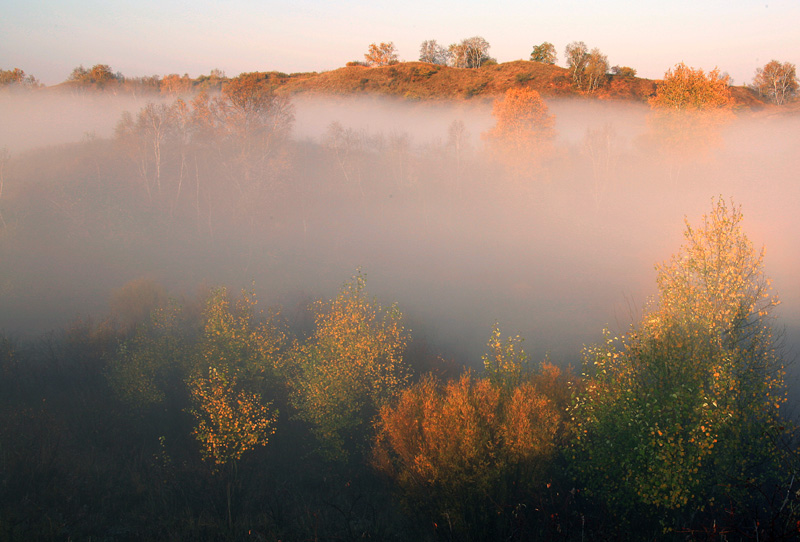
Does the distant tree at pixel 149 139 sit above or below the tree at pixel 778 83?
below

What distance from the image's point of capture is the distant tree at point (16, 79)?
4215 inches

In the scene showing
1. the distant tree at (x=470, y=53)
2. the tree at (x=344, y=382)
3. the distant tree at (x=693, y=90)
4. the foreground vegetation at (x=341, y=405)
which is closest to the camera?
the foreground vegetation at (x=341, y=405)

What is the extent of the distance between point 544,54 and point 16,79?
14181cm

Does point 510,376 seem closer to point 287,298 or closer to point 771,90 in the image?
point 287,298

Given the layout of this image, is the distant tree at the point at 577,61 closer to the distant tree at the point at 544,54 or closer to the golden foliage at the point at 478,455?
the distant tree at the point at 544,54

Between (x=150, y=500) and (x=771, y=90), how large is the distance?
500 feet

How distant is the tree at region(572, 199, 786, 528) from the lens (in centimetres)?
1802

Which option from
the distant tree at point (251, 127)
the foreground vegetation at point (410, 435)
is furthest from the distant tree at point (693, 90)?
the distant tree at point (251, 127)

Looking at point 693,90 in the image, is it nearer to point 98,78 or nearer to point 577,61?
point 577,61

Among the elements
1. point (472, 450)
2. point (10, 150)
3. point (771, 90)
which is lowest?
point (472, 450)

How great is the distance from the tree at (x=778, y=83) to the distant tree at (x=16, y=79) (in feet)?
607

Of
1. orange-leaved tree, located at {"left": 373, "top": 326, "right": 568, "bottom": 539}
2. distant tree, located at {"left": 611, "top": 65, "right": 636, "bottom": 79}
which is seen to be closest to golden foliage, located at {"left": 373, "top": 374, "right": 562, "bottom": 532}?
orange-leaved tree, located at {"left": 373, "top": 326, "right": 568, "bottom": 539}

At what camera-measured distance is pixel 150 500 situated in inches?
1113

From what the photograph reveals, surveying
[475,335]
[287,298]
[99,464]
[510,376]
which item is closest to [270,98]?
[287,298]
